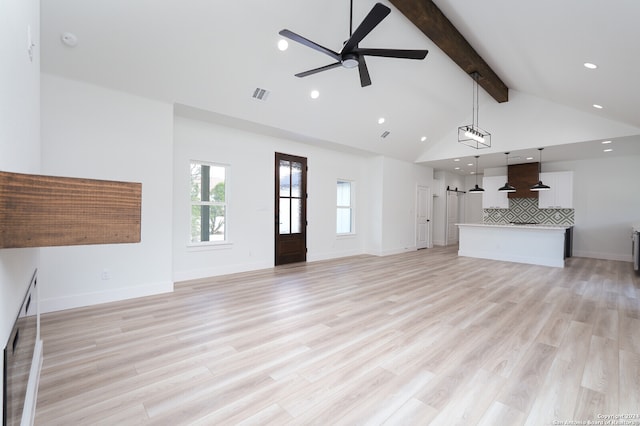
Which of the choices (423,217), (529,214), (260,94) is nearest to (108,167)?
(260,94)

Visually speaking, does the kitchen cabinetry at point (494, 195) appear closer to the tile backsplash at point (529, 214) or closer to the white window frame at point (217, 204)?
the tile backsplash at point (529, 214)

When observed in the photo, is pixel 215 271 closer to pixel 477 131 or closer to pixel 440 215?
pixel 477 131

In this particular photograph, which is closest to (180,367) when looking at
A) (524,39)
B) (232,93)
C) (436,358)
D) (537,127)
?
(436,358)

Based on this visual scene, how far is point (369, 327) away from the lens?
3.21 meters

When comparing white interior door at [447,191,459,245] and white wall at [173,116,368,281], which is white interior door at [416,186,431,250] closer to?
white interior door at [447,191,459,245]

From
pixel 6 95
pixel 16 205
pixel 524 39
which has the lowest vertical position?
pixel 16 205

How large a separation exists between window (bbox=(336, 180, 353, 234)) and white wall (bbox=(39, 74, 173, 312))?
4556 mm

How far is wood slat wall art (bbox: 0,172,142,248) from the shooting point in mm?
656

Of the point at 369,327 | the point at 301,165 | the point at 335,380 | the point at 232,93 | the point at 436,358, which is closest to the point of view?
the point at 335,380

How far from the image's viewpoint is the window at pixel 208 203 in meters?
5.34

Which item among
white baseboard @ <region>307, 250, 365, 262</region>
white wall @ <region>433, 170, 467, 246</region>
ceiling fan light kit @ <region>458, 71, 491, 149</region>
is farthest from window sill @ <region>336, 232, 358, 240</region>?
white wall @ <region>433, 170, 467, 246</region>

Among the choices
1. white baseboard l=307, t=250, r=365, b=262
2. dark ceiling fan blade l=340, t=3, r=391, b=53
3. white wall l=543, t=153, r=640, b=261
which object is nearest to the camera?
dark ceiling fan blade l=340, t=3, r=391, b=53

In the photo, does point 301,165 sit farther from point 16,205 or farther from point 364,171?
point 16,205

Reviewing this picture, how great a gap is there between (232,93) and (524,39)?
161 inches
